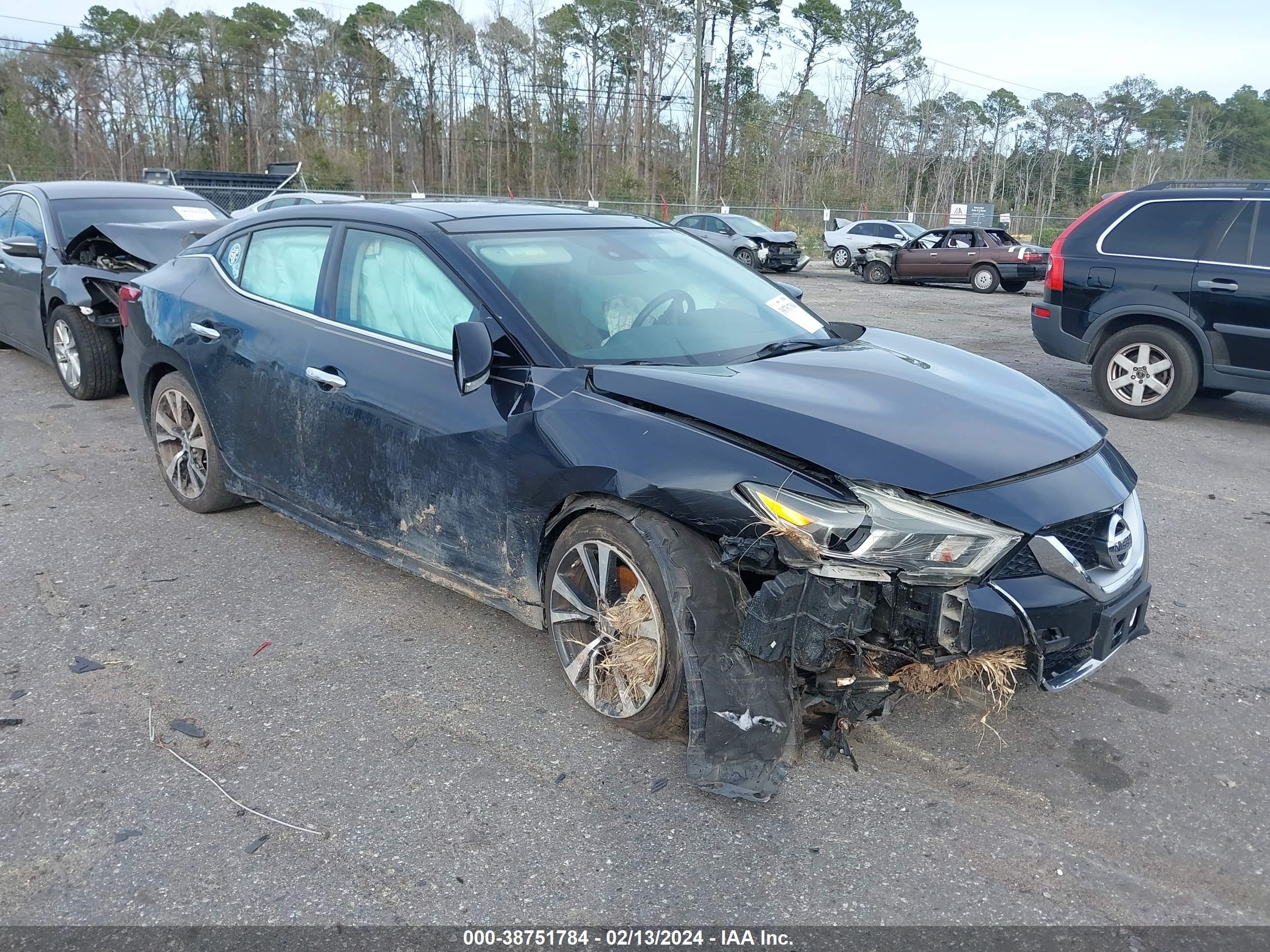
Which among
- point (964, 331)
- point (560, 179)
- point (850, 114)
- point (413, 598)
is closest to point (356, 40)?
point (560, 179)

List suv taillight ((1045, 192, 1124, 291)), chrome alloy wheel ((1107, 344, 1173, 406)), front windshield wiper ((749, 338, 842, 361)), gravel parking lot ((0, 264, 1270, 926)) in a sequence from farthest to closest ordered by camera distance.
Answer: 1. suv taillight ((1045, 192, 1124, 291))
2. chrome alloy wheel ((1107, 344, 1173, 406))
3. front windshield wiper ((749, 338, 842, 361))
4. gravel parking lot ((0, 264, 1270, 926))

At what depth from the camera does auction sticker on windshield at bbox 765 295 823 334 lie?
417 cm

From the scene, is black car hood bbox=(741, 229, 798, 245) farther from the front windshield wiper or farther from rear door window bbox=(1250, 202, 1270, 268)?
the front windshield wiper

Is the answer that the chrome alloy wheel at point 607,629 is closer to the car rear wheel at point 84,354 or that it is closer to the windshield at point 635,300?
the windshield at point 635,300

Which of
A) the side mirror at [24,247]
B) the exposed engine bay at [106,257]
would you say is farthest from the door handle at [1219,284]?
the side mirror at [24,247]

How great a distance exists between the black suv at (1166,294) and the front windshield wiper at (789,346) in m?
4.85

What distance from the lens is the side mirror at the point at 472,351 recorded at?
3.17 metres

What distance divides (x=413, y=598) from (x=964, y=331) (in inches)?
434

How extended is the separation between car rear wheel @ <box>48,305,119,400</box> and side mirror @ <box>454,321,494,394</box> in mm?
5476

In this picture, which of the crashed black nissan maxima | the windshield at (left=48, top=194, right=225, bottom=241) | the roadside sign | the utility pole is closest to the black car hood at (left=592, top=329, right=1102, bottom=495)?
the crashed black nissan maxima

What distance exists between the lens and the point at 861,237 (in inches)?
1070

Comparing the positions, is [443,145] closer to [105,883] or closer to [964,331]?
[964,331]

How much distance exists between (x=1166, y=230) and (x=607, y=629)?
672 centimetres

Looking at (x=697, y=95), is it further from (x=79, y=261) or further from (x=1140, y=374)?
(x=79, y=261)
